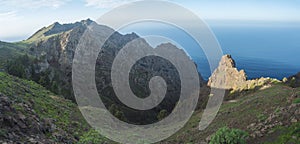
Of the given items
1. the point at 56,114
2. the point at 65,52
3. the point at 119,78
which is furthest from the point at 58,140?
the point at 65,52

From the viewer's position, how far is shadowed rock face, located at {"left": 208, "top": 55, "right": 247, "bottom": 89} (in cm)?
9699

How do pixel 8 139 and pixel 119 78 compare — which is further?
pixel 119 78

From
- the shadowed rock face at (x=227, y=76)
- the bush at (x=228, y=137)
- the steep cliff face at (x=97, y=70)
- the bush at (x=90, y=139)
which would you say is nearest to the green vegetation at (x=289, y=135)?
the bush at (x=228, y=137)

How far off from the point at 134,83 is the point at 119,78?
814 inches

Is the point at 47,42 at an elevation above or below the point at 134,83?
above

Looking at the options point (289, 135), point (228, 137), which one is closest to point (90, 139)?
point (228, 137)

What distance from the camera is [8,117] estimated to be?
998 inches

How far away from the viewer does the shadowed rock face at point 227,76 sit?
96994mm

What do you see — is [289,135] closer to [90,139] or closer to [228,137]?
[228,137]

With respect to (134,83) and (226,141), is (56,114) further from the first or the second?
(134,83)

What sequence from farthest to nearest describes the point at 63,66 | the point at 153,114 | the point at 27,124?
the point at 63,66, the point at 153,114, the point at 27,124

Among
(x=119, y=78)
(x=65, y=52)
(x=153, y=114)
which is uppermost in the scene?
(x=65, y=52)

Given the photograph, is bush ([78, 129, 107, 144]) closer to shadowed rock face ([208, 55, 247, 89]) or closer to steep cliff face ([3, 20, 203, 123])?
shadowed rock face ([208, 55, 247, 89])

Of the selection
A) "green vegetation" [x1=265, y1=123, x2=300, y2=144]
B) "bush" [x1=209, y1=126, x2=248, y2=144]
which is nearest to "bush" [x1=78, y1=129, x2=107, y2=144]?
"bush" [x1=209, y1=126, x2=248, y2=144]
